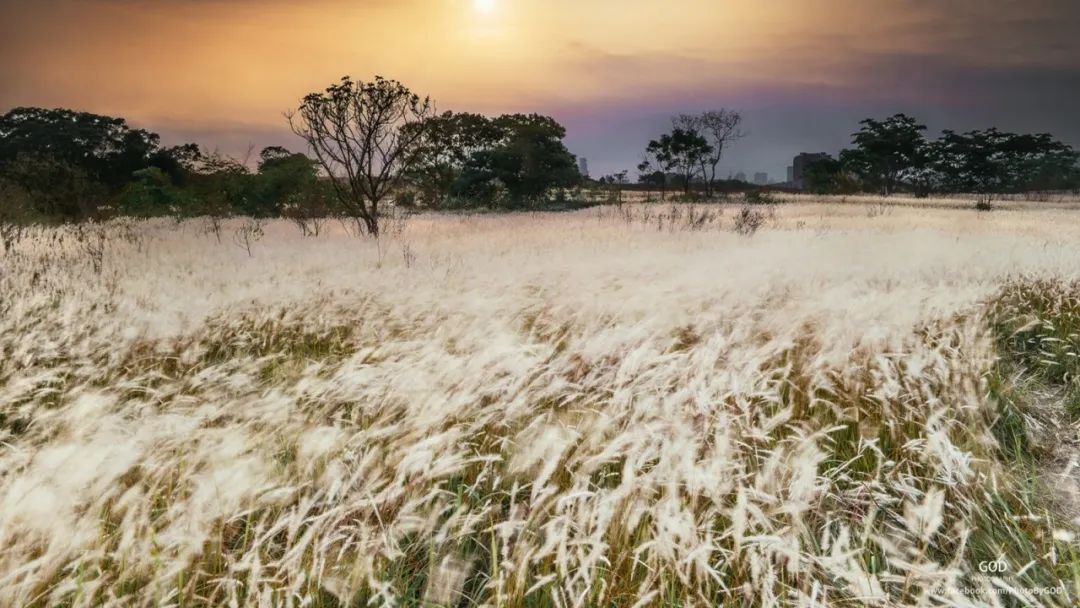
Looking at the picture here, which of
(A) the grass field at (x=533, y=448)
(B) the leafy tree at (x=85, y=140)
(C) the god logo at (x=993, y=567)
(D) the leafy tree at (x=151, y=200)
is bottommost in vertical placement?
(C) the god logo at (x=993, y=567)

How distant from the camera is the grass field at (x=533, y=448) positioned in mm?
1843

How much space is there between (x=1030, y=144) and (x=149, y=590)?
89351 mm

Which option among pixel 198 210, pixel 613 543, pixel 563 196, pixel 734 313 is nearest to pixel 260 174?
pixel 198 210

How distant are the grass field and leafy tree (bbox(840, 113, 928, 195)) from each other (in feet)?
209

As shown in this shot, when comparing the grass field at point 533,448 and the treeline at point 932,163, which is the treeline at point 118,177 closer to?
the grass field at point 533,448

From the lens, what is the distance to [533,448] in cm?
258

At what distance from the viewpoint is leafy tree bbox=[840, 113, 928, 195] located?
2334 inches

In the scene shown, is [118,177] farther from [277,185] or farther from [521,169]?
[521,169]

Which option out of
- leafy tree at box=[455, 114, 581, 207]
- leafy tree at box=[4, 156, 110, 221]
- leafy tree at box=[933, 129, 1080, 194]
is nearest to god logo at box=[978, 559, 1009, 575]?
leafy tree at box=[4, 156, 110, 221]

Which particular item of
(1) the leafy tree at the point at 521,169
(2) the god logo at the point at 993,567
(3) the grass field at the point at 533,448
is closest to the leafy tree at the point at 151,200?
(1) the leafy tree at the point at 521,169

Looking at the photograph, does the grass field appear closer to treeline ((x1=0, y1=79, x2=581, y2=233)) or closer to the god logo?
the god logo

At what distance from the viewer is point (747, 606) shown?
185 centimetres

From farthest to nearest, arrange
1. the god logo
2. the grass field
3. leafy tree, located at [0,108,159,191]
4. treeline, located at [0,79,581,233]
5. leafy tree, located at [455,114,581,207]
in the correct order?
leafy tree, located at [0,108,159,191] → leafy tree, located at [455,114,581,207] → treeline, located at [0,79,581,233] → the god logo → the grass field

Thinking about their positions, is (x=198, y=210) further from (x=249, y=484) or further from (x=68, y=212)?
(x=249, y=484)
